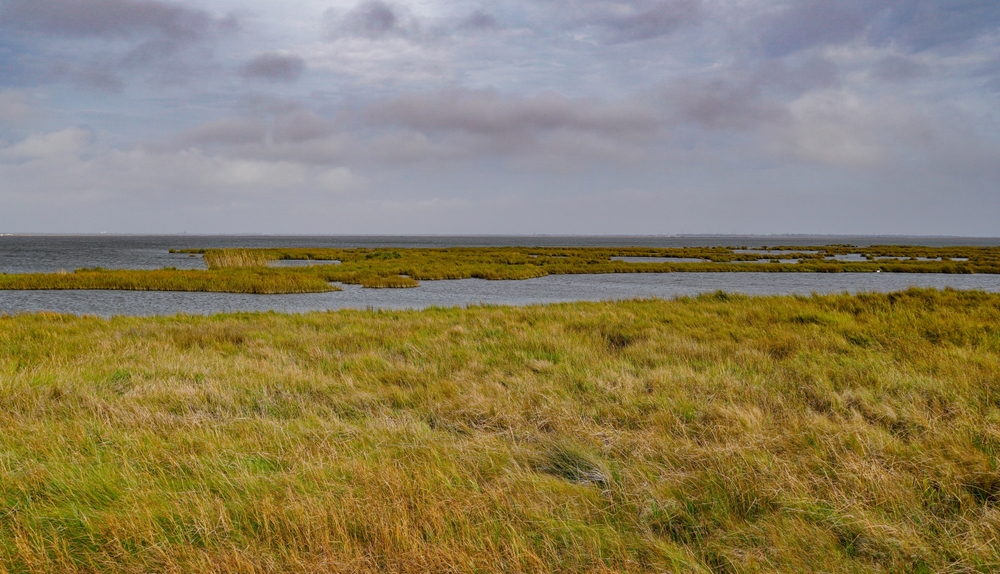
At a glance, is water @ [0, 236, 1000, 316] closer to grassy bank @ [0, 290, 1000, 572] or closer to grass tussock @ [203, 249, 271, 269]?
grass tussock @ [203, 249, 271, 269]

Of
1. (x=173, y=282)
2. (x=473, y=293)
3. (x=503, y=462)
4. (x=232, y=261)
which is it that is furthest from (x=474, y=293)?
(x=503, y=462)

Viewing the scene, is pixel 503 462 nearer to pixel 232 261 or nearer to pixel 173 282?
pixel 173 282

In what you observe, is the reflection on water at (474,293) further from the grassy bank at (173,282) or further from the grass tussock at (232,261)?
the grass tussock at (232,261)

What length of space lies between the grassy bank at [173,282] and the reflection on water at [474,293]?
1907 millimetres

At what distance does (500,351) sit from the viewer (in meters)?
11.9

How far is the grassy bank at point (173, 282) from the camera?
117 feet

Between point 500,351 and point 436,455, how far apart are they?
6778 mm

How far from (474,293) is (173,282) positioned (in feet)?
68.6

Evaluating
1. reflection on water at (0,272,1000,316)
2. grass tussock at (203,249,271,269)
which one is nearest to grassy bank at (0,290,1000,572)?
reflection on water at (0,272,1000,316)

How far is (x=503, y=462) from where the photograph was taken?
5277mm

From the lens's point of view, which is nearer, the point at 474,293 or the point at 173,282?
the point at 474,293

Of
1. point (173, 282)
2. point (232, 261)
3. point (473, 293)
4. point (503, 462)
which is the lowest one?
point (473, 293)

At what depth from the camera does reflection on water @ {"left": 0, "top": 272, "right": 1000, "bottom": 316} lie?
27.9 m

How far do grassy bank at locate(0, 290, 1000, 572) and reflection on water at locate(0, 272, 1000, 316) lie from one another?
15542mm
